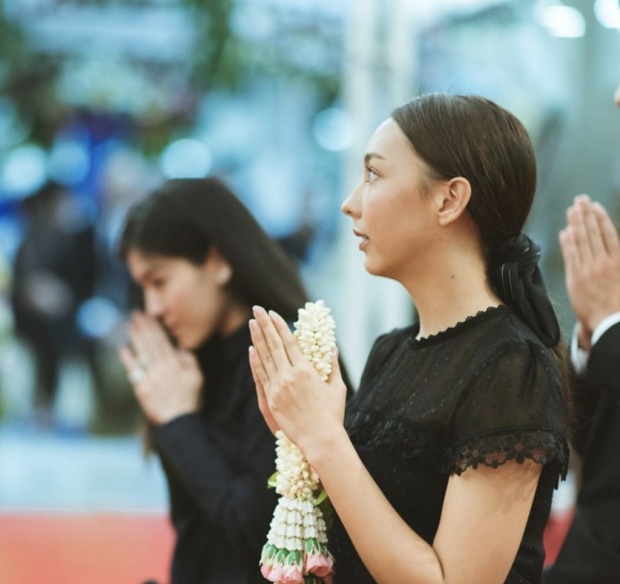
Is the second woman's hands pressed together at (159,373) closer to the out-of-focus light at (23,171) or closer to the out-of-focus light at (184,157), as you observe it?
the out-of-focus light at (184,157)

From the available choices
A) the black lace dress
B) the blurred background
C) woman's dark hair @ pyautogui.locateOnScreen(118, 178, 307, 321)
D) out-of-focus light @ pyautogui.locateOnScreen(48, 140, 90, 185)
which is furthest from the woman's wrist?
out-of-focus light @ pyautogui.locateOnScreen(48, 140, 90, 185)

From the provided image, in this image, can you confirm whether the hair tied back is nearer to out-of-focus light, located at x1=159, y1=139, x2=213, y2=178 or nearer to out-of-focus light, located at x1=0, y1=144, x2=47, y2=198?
out-of-focus light, located at x1=159, y1=139, x2=213, y2=178

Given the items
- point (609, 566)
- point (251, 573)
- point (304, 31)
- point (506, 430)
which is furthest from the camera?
point (304, 31)

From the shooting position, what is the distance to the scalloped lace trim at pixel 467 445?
133 centimetres

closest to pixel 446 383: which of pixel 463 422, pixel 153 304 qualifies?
pixel 463 422

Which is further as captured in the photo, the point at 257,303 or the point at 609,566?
the point at 257,303

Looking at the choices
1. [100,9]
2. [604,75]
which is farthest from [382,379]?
[100,9]

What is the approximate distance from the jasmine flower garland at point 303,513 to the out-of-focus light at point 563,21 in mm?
4008

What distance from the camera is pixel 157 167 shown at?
19.5 ft

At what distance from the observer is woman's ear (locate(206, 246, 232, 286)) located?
2252 mm

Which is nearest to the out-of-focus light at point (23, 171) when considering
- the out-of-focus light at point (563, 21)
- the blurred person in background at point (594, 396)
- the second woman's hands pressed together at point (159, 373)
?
the out-of-focus light at point (563, 21)

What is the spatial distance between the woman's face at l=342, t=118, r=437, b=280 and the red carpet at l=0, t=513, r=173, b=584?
238cm

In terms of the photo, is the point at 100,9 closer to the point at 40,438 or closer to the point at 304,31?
the point at 304,31

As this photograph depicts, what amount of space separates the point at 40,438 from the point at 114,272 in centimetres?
120
